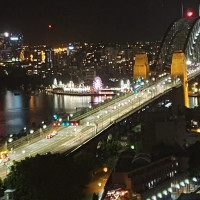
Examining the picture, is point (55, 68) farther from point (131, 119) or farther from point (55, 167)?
point (55, 167)

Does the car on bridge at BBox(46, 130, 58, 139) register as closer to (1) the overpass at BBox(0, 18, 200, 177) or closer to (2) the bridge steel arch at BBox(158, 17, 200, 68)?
(1) the overpass at BBox(0, 18, 200, 177)

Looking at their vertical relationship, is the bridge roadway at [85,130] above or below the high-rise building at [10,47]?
below

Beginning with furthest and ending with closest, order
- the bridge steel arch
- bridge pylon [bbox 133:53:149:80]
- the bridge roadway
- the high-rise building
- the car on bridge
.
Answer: the high-rise building → the bridge steel arch → bridge pylon [bbox 133:53:149:80] → the car on bridge → the bridge roadway

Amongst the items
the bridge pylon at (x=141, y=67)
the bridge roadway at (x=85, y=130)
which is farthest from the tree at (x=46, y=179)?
the bridge pylon at (x=141, y=67)

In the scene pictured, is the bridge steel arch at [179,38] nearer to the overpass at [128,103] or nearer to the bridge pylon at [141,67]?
the overpass at [128,103]

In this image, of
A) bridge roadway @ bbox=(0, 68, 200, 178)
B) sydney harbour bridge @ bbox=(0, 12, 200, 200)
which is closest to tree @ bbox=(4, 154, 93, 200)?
bridge roadway @ bbox=(0, 68, 200, 178)

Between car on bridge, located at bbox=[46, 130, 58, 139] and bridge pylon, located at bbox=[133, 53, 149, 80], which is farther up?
bridge pylon, located at bbox=[133, 53, 149, 80]
